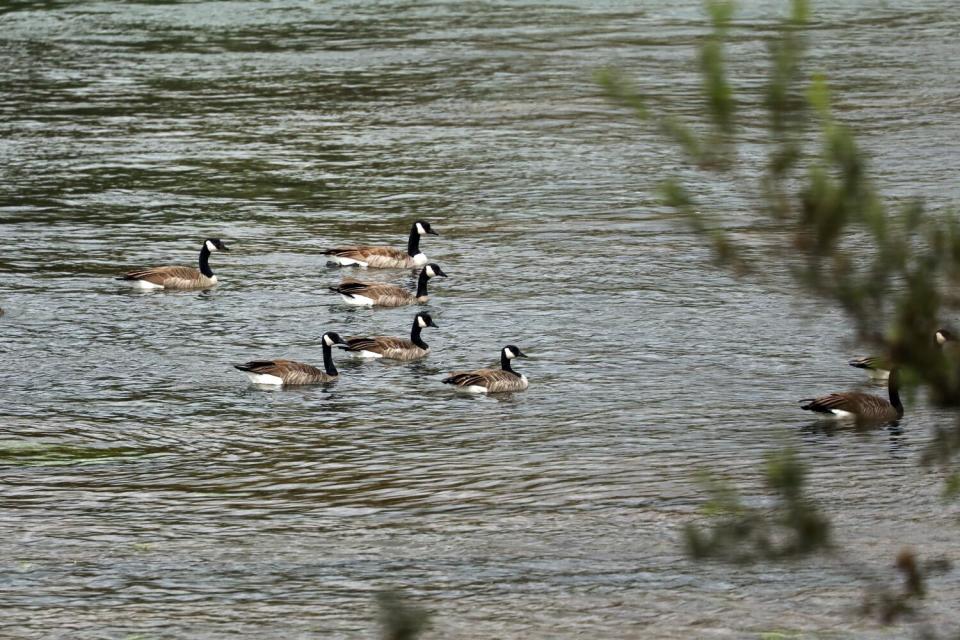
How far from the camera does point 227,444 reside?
1741 centimetres

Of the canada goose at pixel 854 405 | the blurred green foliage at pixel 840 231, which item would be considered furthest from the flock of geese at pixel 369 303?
the blurred green foliage at pixel 840 231

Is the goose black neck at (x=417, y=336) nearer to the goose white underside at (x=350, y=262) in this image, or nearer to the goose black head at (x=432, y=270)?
the goose black head at (x=432, y=270)

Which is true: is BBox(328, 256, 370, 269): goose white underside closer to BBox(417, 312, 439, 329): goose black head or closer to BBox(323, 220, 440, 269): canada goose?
BBox(323, 220, 440, 269): canada goose

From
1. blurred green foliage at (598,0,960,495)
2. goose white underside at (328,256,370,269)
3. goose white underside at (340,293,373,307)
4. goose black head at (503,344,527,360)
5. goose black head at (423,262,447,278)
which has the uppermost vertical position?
blurred green foliage at (598,0,960,495)

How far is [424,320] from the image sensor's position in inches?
869

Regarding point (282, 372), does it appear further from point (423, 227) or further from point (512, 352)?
point (423, 227)

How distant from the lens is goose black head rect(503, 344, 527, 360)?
1975 cm

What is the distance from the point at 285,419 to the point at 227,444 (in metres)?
1.40

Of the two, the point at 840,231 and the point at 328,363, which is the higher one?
the point at 840,231

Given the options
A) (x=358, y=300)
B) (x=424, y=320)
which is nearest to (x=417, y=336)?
(x=424, y=320)

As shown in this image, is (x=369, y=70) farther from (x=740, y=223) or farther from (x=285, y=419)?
(x=285, y=419)

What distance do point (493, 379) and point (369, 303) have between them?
231 inches

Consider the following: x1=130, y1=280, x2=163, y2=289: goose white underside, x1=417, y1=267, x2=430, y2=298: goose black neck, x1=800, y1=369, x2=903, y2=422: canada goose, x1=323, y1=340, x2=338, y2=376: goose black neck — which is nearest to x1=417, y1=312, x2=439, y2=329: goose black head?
x1=323, y1=340, x2=338, y2=376: goose black neck

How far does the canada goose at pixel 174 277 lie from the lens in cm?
2452
